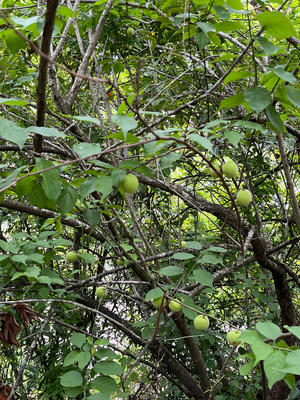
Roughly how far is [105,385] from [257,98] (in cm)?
130

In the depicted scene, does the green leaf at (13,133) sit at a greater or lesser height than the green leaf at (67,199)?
greater

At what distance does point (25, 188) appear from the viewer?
1.21 m

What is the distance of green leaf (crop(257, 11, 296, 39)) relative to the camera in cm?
112

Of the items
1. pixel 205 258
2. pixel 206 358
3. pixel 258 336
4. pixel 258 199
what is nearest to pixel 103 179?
pixel 258 336

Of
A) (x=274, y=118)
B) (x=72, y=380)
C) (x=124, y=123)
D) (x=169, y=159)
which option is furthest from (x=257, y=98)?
(x=72, y=380)

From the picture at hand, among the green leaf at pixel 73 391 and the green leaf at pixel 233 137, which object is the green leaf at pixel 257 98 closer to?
the green leaf at pixel 233 137

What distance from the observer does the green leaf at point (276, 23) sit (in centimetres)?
112

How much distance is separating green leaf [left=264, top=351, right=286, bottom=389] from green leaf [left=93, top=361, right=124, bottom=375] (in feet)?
2.85

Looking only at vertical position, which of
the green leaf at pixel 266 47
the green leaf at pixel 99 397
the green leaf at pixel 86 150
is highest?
the green leaf at pixel 266 47

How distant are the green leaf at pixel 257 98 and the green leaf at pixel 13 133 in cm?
69

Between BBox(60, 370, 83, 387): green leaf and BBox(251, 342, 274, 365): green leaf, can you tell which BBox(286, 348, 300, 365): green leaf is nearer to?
BBox(251, 342, 274, 365): green leaf

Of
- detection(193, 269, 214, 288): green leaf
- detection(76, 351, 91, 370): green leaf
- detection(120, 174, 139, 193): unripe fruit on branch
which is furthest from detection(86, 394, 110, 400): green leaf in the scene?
detection(120, 174, 139, 193): unripe fruit on branch

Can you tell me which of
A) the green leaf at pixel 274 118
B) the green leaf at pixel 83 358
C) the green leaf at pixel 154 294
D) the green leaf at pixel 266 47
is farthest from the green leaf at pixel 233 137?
the green leaf at pixel 83 358

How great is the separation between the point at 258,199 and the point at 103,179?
2783 mm
